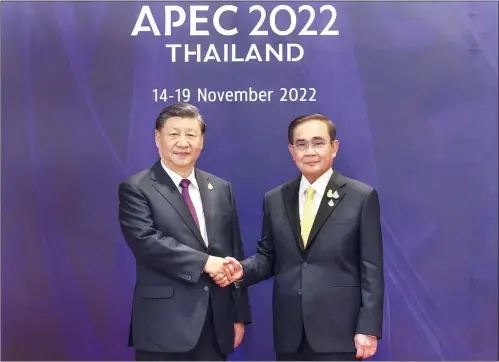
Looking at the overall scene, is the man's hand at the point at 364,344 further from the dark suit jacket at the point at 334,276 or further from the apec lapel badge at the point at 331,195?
the apec lapel badge at the point at 331,195

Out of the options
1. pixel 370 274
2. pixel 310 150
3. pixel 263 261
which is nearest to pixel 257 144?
pixel 310 150

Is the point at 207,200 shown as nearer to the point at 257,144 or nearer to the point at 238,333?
the point at 257,144

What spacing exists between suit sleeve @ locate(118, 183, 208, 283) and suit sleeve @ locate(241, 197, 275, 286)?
0.83 ft

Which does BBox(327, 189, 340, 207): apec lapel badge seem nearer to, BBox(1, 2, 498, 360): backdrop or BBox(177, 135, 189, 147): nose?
BBox(1, 2, 498, 360): backdrop

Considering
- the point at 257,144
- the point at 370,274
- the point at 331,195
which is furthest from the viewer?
the point at 257,144

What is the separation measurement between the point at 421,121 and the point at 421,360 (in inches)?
49.0

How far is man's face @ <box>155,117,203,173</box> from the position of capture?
2.58m

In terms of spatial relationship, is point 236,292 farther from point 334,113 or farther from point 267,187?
point 334,113

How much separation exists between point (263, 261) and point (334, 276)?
36cm

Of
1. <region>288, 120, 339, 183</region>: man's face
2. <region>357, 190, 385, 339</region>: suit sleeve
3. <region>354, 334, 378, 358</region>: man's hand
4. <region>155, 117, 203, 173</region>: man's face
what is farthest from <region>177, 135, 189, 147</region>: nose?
<region>354, 334, 378, 358</region>: man's hand

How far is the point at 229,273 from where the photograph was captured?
2.54 metres

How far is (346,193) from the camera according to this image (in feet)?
8.23

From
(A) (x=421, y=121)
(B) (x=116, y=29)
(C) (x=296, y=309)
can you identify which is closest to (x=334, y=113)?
(A) (x=421, y=121)

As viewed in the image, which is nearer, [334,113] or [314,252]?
[314,252]
